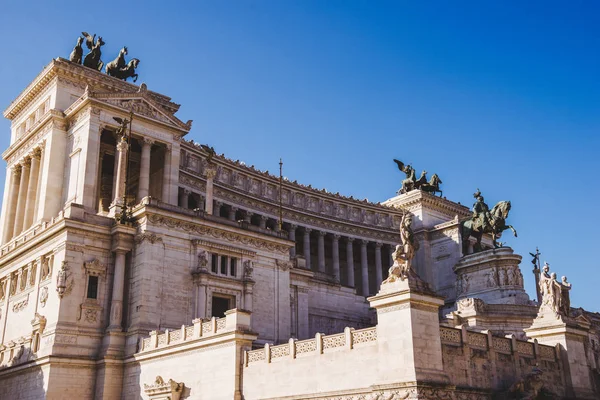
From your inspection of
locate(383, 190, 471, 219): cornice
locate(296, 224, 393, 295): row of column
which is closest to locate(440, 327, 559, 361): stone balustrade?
locate(296, 224, 393, 295): row of column

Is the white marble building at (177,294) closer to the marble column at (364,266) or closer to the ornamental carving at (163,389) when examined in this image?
the ornamental carving at (163,389)

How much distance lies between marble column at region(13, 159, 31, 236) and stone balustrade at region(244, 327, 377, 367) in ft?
135

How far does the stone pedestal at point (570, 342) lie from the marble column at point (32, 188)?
4859cm

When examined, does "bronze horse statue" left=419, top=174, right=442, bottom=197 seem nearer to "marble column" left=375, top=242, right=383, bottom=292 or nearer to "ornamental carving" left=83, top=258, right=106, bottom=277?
"marble column" left=375, top=242, right=383, bottom=292

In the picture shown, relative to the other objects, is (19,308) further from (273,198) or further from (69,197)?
(273,198)

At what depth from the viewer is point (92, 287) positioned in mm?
44531

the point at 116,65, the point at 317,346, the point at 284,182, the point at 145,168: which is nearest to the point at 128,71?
the point at 116,65

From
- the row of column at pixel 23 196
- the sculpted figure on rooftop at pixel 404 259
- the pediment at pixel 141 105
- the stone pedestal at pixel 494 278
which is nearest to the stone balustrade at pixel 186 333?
the sculpted figure on rooftop at pixel 404 259

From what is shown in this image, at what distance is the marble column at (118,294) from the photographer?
43.5 m

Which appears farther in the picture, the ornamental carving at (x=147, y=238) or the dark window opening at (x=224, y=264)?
the dark window opening at (x=224, y=264)

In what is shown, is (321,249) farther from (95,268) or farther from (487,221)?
(95,268)

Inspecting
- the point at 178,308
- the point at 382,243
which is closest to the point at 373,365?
the point at 178,308

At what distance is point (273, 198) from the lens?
85.3 meters

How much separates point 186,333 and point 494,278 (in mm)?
33086
